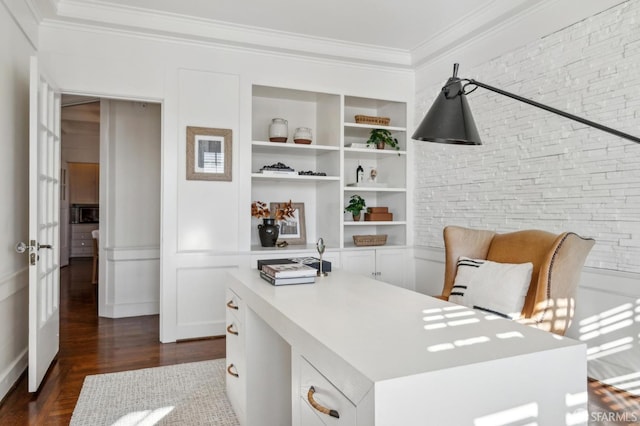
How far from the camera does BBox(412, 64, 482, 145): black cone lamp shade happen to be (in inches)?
66.1

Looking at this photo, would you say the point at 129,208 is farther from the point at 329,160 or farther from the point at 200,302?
the point at 329,160

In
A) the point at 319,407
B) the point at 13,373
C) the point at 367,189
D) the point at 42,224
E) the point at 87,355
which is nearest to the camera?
the point at 319,407

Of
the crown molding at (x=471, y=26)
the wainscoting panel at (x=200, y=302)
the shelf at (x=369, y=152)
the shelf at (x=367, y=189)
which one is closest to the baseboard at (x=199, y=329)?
the wainscoting panel at (x=200, y=302)

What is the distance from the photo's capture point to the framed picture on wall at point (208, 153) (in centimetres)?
377

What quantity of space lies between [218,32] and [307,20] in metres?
0.78

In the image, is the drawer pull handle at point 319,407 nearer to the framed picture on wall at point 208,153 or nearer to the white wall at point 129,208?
the framed picture on wall at point 208,153

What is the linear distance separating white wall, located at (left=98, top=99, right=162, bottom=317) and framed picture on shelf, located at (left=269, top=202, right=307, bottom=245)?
1.43 meters

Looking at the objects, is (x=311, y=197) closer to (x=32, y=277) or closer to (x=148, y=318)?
(x=148, y=318)

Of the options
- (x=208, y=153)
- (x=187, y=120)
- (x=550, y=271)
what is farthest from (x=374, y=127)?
(x=550, y=271)

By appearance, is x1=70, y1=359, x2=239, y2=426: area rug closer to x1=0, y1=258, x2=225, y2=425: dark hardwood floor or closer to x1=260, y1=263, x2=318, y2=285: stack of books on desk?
x1=0, y1=258, x2=225, y2=425: dark hardwood floor

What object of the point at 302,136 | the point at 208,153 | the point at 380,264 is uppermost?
the point at 302,136

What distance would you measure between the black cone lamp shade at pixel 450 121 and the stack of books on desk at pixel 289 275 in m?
0.83

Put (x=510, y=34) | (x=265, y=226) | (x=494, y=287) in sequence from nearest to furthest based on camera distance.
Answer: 1. (x=494, y=287)
2. (x=510, y=34)
3. (x=265, y=226)

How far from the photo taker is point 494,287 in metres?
2.45
